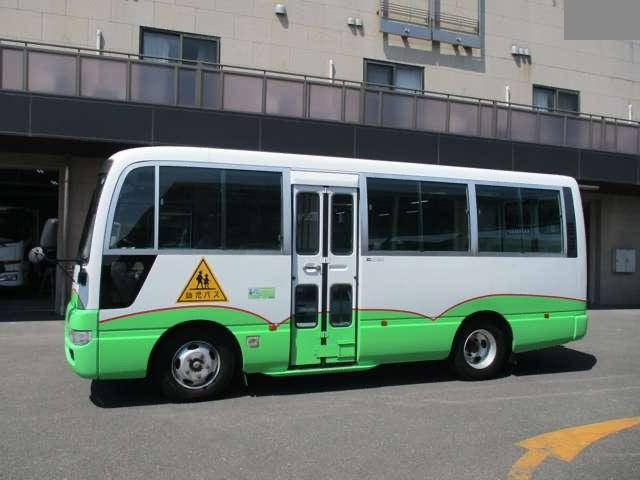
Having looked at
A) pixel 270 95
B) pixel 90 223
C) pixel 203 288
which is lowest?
pixel 203 288

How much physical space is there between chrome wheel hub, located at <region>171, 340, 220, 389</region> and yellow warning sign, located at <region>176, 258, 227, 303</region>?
0.49 m

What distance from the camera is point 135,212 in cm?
625

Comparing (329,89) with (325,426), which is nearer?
(325,426)

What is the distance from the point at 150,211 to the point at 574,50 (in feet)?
56.4

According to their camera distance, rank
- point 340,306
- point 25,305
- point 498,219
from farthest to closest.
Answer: point 25,305, point 498,219, point 340,306

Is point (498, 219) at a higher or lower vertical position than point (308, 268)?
higher

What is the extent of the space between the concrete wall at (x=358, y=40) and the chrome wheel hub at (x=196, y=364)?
959 centimetres

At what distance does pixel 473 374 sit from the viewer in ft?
25.8

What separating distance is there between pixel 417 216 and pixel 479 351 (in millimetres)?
2050

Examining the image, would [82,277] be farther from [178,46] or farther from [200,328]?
[178,46]

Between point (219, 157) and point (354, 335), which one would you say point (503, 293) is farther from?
point (219, 157)

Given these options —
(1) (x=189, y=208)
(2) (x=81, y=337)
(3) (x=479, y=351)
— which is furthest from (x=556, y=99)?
(2) (x=81, y=337)

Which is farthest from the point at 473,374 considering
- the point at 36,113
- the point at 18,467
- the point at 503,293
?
the point at 36,113

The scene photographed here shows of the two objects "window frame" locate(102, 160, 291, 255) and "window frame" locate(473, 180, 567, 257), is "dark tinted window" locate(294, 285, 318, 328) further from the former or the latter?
"window frame" locate(473, 180, 567, 257)
